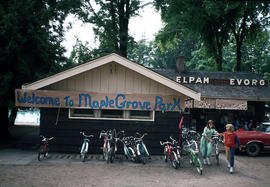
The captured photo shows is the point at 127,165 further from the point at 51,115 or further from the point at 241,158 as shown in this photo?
the point at 241,158

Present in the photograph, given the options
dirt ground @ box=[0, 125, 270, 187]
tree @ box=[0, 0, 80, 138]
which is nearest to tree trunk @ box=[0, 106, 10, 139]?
tree @ box=[0, 0, 80, 138]

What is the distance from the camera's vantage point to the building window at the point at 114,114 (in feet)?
34.6

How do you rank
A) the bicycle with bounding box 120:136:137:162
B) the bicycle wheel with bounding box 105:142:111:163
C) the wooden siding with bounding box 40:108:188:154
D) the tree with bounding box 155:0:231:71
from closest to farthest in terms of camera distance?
the bicycle wheel with bounding box 105:142:111:163, the bicycle with bounding box 120:136:137:162, the wooden siding with bounding box 40:108:188:154, the tree with bounding box 155:0:231:71

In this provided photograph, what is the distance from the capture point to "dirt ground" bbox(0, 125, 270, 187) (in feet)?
23.3

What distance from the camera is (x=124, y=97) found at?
10.2m

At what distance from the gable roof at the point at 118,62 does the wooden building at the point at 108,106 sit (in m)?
0.42

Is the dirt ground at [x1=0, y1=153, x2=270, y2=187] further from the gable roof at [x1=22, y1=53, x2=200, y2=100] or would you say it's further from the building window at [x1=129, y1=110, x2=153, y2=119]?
the gable roof at [x1=22, y1=53, x2=200, y2=100]

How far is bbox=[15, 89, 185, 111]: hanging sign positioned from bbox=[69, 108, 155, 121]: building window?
19.2 inches

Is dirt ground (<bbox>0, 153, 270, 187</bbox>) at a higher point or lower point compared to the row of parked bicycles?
lower

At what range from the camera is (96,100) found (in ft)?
33.2

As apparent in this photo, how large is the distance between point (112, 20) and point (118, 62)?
12.9 meters

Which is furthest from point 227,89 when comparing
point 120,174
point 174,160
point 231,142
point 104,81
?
point 120,174

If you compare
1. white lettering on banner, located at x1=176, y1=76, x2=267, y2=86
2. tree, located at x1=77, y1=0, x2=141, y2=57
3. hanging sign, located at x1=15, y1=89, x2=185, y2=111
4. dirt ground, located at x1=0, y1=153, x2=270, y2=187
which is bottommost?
dirt ground, located at x1=0, y1=153, x2=270, y2=187

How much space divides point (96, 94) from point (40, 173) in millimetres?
3833
